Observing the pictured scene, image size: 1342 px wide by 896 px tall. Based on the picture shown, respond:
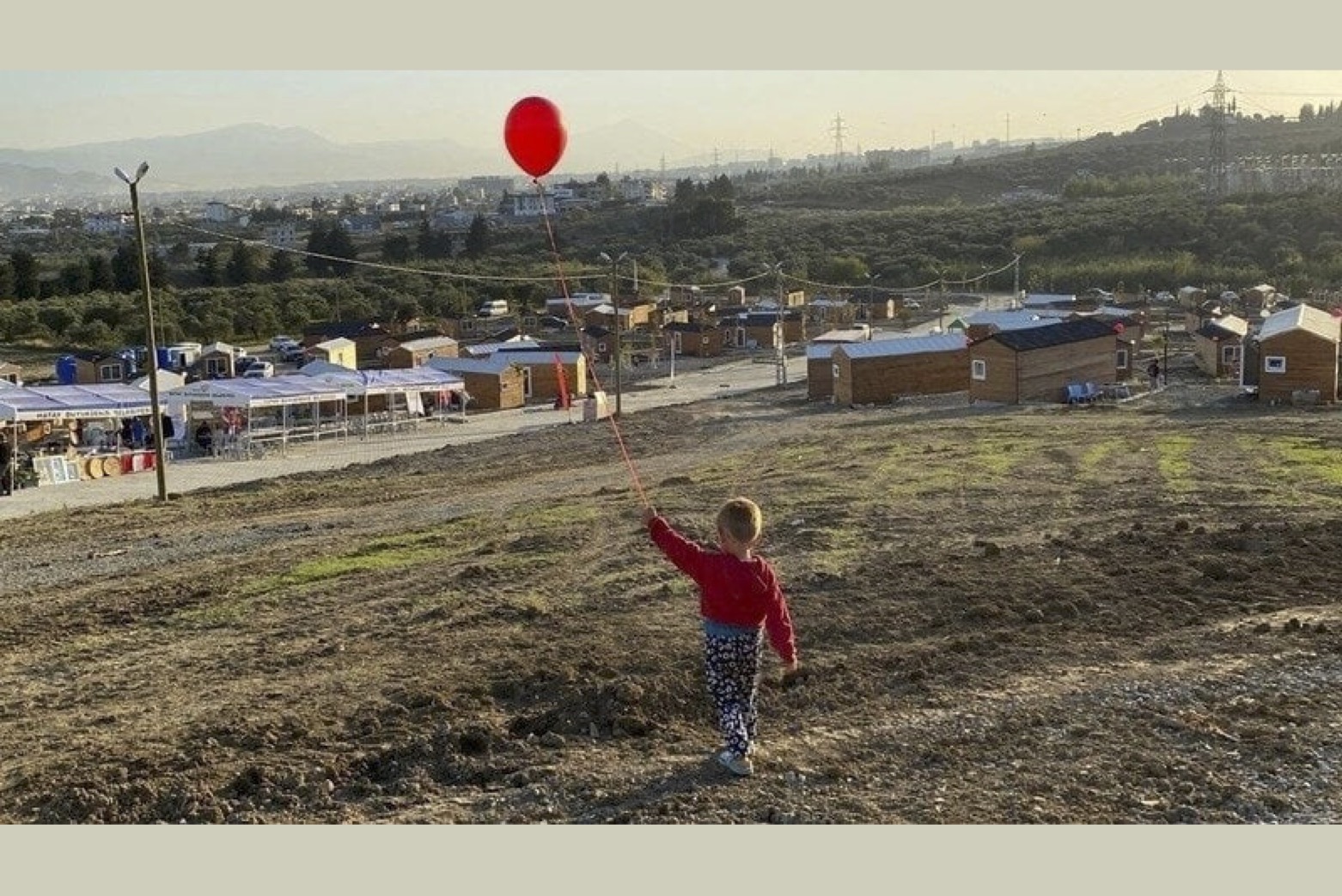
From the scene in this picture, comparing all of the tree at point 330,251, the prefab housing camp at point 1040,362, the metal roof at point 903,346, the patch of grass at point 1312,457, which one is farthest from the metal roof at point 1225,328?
the tree at point 330,251

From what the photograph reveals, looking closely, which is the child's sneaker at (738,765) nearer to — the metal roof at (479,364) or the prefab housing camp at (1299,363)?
the prefab housing camp at (1299,363)

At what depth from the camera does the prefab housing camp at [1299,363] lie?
96.1 feet

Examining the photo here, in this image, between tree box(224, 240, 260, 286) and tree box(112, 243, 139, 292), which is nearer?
tree box(112, 243, 139, 292)

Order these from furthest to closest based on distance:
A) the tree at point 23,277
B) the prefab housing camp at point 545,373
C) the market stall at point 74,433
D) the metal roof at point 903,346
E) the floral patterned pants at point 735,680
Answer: the tree at point 23,277, the prefab housing camp at point 545,373, the metal roof at point 903,346, the market stall at point 74,433, the floral patterned pants at point 735,680

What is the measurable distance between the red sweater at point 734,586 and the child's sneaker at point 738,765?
58 cm

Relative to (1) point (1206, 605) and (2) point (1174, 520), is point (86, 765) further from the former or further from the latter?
(2) point (1174, 520)

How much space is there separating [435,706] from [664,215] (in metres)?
117

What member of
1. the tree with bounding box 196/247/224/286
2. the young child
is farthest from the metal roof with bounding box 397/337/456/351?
the young child

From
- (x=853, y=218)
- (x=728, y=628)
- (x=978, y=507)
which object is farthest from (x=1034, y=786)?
(x=853, y=218)

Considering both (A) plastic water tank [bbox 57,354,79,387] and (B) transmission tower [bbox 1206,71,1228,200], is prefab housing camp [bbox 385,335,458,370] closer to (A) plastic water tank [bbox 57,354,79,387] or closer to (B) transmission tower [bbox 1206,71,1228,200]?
(A) plastic water tank [bbox 57,354,79,387]

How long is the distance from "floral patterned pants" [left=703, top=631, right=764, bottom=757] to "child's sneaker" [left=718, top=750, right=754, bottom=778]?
26 millimetres

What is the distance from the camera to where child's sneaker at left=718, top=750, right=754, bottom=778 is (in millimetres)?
5875

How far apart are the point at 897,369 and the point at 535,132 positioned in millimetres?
28062

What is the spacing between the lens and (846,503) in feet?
50.6
